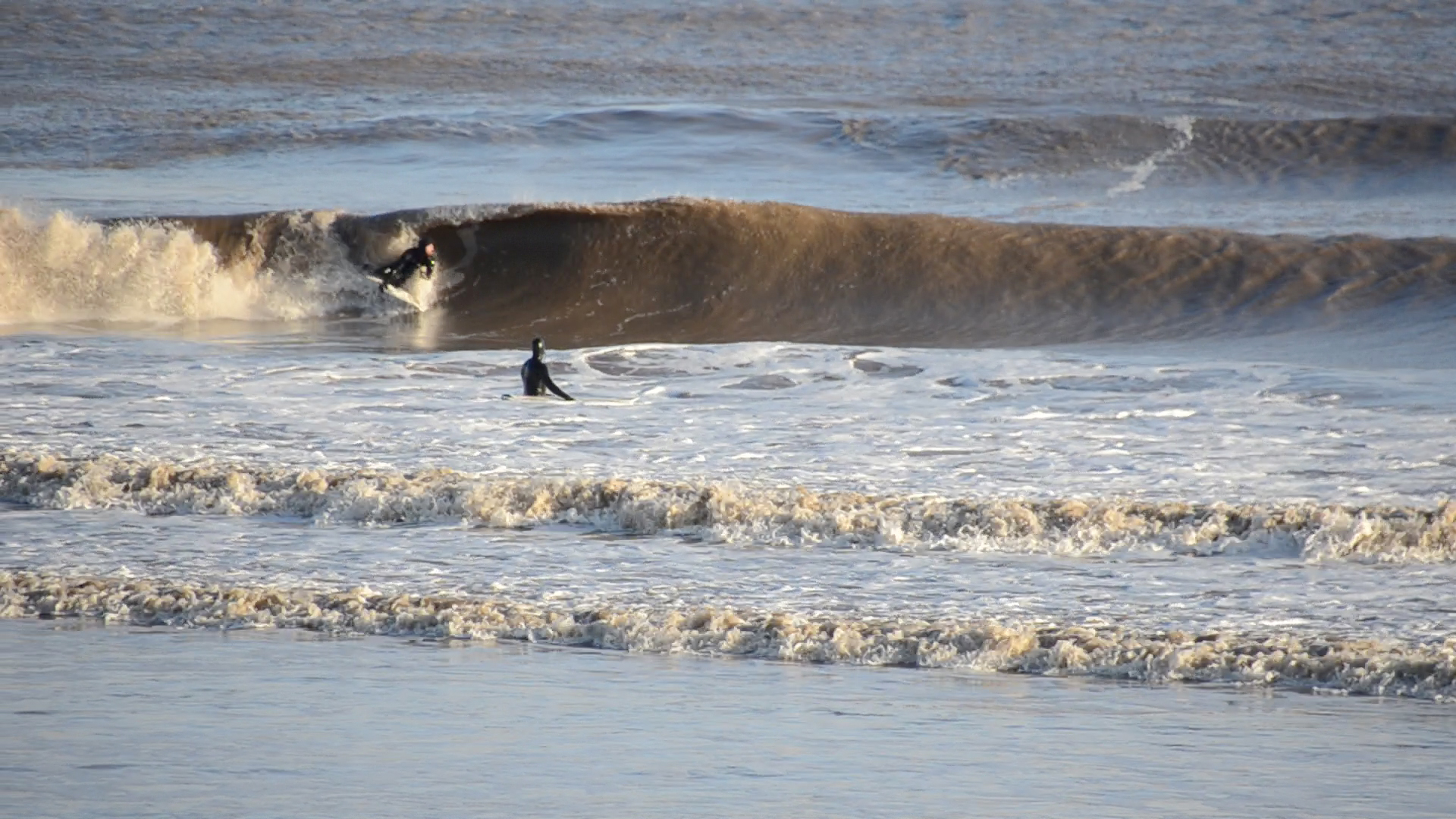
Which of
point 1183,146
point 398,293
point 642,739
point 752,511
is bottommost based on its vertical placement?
point 642,739

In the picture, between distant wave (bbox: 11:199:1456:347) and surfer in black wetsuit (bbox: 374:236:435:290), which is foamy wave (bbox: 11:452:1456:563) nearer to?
distant wave (bbox: 11:199:1456:347)

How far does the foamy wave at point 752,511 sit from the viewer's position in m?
6.85

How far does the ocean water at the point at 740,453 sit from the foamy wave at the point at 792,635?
0.06ft

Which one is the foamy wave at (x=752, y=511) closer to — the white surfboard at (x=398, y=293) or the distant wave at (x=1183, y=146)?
the white surfboard at (x=398, y=293)

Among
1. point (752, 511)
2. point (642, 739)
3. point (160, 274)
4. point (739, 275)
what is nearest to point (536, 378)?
point (752, 511)

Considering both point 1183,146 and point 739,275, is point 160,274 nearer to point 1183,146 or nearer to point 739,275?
point 739,275

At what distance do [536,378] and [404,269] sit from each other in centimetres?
601

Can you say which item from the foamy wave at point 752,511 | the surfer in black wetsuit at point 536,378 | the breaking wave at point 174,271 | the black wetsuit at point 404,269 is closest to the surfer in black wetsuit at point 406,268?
the black wetsuit at point 404,269

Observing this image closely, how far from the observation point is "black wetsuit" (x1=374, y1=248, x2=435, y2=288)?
15.7m

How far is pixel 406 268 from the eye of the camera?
15.9 metres

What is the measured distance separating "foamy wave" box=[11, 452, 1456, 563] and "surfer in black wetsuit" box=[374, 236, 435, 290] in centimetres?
761

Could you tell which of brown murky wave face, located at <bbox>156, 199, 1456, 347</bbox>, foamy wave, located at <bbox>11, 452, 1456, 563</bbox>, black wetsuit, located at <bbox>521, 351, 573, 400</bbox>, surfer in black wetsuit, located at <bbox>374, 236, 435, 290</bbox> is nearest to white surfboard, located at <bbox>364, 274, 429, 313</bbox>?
surfer in black wetsuit, located at <bbox>374, 236, 435, 290</bbox>

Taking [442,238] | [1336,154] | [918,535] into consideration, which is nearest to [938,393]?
[918,535]

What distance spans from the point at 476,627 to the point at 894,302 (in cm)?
1042
